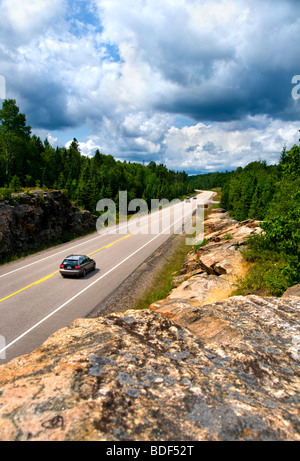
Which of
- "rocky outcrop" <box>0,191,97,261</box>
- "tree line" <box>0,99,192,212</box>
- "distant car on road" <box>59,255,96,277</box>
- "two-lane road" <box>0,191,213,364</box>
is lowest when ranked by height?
"two-lane road" <box>0,191,213,364</box>

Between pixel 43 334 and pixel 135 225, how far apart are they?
33753 mm

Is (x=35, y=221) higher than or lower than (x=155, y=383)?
lower

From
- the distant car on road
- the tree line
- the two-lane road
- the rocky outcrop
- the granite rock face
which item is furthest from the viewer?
the tree line

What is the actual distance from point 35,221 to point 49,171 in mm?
41764

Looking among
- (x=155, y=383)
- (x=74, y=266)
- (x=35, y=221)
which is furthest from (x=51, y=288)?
(x=155, y=383)

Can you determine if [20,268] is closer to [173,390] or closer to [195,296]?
[195,296]

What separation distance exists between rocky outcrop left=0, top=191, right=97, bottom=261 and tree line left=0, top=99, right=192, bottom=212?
7.18 feet

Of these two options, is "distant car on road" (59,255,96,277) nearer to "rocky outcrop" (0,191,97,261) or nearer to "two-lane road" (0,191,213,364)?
"two-lane road" (0,191,213,364)

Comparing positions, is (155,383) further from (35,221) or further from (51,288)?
(35,221)

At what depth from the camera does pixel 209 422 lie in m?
2.50

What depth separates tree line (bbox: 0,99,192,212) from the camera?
132ft

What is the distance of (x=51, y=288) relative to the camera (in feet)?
57.4

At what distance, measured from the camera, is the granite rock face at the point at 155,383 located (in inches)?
94.3

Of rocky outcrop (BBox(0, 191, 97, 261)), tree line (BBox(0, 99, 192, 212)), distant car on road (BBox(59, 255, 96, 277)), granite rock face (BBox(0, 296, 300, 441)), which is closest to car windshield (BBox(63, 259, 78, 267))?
distant car on road (BBox(59, 255, 96, 277))
